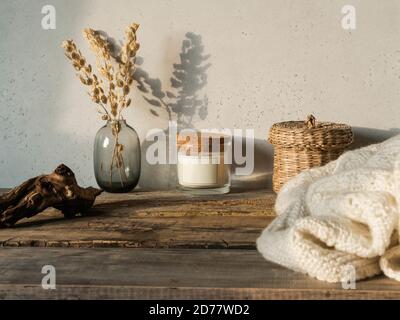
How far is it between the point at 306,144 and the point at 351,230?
489mm

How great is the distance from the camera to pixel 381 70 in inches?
60.3

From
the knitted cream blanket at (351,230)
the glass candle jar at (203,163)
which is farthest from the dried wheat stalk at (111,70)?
the knitted cream blanket at (351,230)

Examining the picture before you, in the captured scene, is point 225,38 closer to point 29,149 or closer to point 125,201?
point 125,201

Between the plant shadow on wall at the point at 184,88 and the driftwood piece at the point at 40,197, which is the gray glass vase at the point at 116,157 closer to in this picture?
the plant shadow on wall at the point at 184,88

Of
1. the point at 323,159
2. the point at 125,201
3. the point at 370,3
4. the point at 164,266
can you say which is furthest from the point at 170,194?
the point at 370,3

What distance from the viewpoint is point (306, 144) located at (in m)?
1.38

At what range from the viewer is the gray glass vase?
1522mm

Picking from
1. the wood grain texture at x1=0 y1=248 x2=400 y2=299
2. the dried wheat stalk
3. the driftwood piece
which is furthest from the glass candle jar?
the wood grain texture at x1=0 y1=248 x2=400 y2=299

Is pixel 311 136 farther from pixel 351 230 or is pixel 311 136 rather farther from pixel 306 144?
pixel 351 230

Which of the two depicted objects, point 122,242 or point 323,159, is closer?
point 122,242

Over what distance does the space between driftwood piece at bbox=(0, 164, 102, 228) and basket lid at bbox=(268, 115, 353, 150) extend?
1.45 ft

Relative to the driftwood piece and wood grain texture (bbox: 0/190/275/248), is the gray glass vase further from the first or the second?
the driftwood piece

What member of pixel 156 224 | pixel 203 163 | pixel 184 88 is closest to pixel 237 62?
pixel 184 88

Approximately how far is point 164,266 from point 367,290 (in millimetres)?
305
